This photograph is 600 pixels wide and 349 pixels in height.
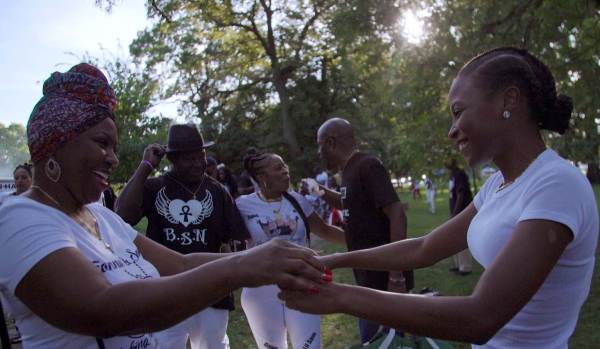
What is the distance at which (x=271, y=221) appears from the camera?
4.93 metres

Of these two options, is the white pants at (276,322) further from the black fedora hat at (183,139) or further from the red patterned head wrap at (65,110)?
the red patterned head wrap at (65,110)

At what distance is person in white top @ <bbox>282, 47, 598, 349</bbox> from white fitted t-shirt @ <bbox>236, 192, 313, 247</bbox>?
2.85 meters

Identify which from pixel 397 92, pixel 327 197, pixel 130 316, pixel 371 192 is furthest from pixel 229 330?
pixel 397 92

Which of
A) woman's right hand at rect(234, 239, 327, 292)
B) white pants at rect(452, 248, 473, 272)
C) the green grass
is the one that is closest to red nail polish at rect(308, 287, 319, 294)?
woman's right hand at rect(234, 239, 327, 292)

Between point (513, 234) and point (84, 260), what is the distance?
1.39 metres

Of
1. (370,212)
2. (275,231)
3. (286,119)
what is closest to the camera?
(370,212)

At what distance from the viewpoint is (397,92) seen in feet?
44.6

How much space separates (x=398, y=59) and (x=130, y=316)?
447 inches

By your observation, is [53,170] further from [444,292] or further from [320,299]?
[444,292]

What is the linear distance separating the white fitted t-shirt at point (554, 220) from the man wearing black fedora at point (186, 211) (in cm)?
284

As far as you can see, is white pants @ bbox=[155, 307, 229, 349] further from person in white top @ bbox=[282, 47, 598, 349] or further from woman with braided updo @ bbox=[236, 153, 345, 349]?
person in white top @ bbox=[282, 47, 598, 349]

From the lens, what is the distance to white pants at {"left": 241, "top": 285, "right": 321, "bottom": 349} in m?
4.45

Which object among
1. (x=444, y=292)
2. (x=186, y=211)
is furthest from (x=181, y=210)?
(x=444, y=292)

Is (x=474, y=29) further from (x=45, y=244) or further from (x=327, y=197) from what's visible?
(x=45, y=244)
